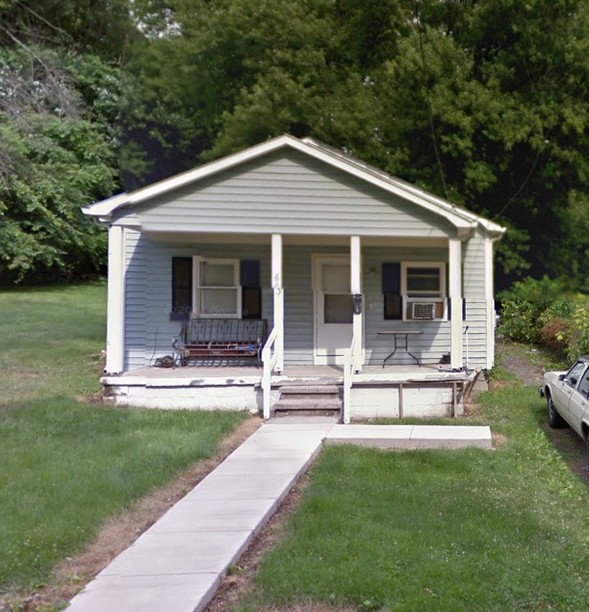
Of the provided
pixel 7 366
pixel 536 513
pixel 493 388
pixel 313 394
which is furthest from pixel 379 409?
pixel 7 366

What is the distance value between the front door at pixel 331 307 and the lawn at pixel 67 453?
11.0 ft

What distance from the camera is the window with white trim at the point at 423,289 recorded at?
41.2ft

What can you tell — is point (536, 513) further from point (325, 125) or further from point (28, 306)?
point (28, 306)

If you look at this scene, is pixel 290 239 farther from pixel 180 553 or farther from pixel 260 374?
pixel 180 553

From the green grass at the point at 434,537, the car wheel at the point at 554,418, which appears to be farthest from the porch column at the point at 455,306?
the green grass at the point at 434,537

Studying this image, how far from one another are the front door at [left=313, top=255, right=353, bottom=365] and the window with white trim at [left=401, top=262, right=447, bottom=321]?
113cm

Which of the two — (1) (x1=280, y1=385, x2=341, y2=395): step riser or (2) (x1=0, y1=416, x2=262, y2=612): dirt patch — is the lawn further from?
(1) (x1=280, y1=385, x2=341, y2=395): step riser

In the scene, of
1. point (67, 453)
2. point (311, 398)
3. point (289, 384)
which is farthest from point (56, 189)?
point (67, 453)

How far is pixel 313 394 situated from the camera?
1040 centimetres

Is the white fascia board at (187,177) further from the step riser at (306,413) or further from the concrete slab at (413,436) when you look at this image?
the concrete slab at (413,436)

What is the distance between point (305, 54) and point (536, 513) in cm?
1933

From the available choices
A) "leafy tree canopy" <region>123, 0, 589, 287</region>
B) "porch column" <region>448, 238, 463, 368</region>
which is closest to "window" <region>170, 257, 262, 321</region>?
"porch column" <region>448, 238, 463, 368</region>

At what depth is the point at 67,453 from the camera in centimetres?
708

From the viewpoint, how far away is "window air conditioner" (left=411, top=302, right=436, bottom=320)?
12.5 m
